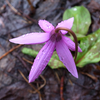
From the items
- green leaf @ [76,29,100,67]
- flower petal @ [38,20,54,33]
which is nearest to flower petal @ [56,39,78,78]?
flower petal @ [38,20,54,33]

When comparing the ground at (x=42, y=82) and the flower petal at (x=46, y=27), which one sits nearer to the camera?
the flower petal at (x=46, y=27)

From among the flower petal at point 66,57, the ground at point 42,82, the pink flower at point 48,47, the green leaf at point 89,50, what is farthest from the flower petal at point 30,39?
the ground at point 42,82

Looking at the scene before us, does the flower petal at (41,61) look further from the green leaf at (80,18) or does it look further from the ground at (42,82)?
the green leaf at (80,18)

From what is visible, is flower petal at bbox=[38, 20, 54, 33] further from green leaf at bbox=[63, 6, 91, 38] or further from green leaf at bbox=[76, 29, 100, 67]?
green leaf at bbox=[63, 6, 91, 38]

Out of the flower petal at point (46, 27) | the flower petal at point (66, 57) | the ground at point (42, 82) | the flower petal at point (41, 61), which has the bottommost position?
the ground at point (42, 82)

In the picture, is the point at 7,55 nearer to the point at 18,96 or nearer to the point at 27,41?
the point at 18,96

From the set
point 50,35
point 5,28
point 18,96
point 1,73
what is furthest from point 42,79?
point 5,28
